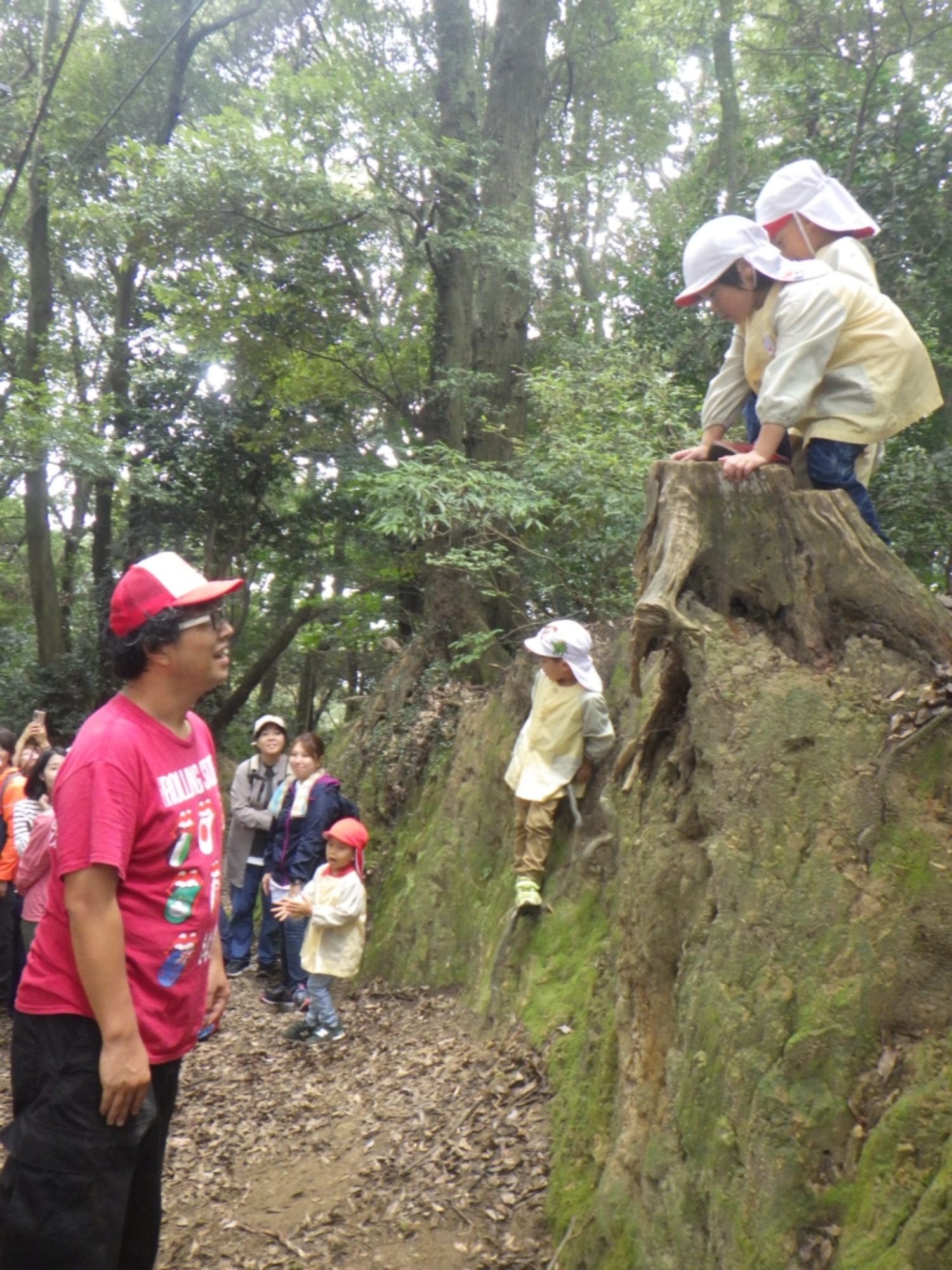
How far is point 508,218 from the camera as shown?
10938mm

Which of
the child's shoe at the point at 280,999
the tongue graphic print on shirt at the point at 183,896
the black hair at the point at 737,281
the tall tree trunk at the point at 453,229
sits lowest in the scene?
the child's shoe at the point at 280,999

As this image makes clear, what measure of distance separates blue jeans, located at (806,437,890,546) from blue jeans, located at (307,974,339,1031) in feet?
15.6

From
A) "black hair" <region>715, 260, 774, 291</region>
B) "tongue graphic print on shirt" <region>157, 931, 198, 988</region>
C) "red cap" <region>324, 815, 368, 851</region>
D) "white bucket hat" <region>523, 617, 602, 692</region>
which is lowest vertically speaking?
"red cap" <region>324, 815, 368, 851</region>

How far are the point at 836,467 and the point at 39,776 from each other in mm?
5435

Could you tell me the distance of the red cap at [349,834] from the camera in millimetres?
6742

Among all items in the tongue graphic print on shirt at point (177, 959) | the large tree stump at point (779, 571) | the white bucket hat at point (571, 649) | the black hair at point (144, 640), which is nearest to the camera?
the tongue graphic print on shirt at point (177, 959)

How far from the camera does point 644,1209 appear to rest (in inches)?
120

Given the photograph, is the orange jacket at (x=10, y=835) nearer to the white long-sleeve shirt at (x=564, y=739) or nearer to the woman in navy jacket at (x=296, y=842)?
the woman in navy jacket at (x=296, y=842)

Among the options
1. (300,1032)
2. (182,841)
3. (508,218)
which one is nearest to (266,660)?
(508,218)

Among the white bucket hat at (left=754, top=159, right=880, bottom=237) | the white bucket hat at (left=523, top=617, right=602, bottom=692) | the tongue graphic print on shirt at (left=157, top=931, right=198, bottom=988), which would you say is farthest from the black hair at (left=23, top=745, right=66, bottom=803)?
the white bucket hat at (left=754, top=159, right=880, bottom=237)

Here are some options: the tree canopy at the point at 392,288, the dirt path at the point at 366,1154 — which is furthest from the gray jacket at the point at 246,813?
the tree canopy at the point at 392,288

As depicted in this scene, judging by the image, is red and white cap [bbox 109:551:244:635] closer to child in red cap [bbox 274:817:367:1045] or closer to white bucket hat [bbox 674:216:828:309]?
white bucket hat [bbox 674:216:828:309]

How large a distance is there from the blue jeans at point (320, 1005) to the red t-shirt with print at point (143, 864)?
4.21 metres

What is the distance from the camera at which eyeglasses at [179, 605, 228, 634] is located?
2742mm
